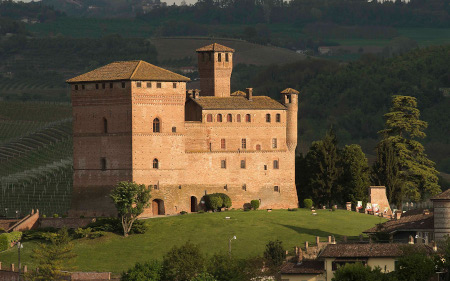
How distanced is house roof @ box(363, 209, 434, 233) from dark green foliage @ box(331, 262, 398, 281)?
39.6ft

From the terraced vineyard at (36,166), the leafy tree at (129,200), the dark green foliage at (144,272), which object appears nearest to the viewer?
the dark green foliage at (144,272)

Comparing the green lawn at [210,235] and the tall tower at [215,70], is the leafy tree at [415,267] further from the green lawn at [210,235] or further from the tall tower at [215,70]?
the tall tower at [215,70]

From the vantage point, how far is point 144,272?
85.4 metres

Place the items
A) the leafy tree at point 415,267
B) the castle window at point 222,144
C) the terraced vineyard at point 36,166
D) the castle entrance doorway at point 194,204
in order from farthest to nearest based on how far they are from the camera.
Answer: the terraced vineyard at point 36,166 < the castle window at point 222,144 < the castle entrance doorway at point 194,204 < the leafy tree at point 415,267

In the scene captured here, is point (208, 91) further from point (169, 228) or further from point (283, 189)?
point (169, 228)

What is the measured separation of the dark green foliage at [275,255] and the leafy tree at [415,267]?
40.5 ft

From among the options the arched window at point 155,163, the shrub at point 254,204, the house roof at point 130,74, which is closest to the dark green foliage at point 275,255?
the arched window at point 155,163

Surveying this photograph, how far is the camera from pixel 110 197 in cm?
10294

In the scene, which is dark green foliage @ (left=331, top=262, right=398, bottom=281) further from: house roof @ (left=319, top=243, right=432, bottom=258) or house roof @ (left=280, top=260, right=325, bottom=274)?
house roof @ (left=280, top=260, right=325, bottom=274)

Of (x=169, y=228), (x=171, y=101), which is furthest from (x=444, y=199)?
(x=171, y=101)

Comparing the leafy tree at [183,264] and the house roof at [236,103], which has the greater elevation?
the house roof at [236,103]

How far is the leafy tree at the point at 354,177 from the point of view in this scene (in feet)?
373

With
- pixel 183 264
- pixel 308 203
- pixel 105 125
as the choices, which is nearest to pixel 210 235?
pixel 183 264

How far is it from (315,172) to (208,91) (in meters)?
12.0
